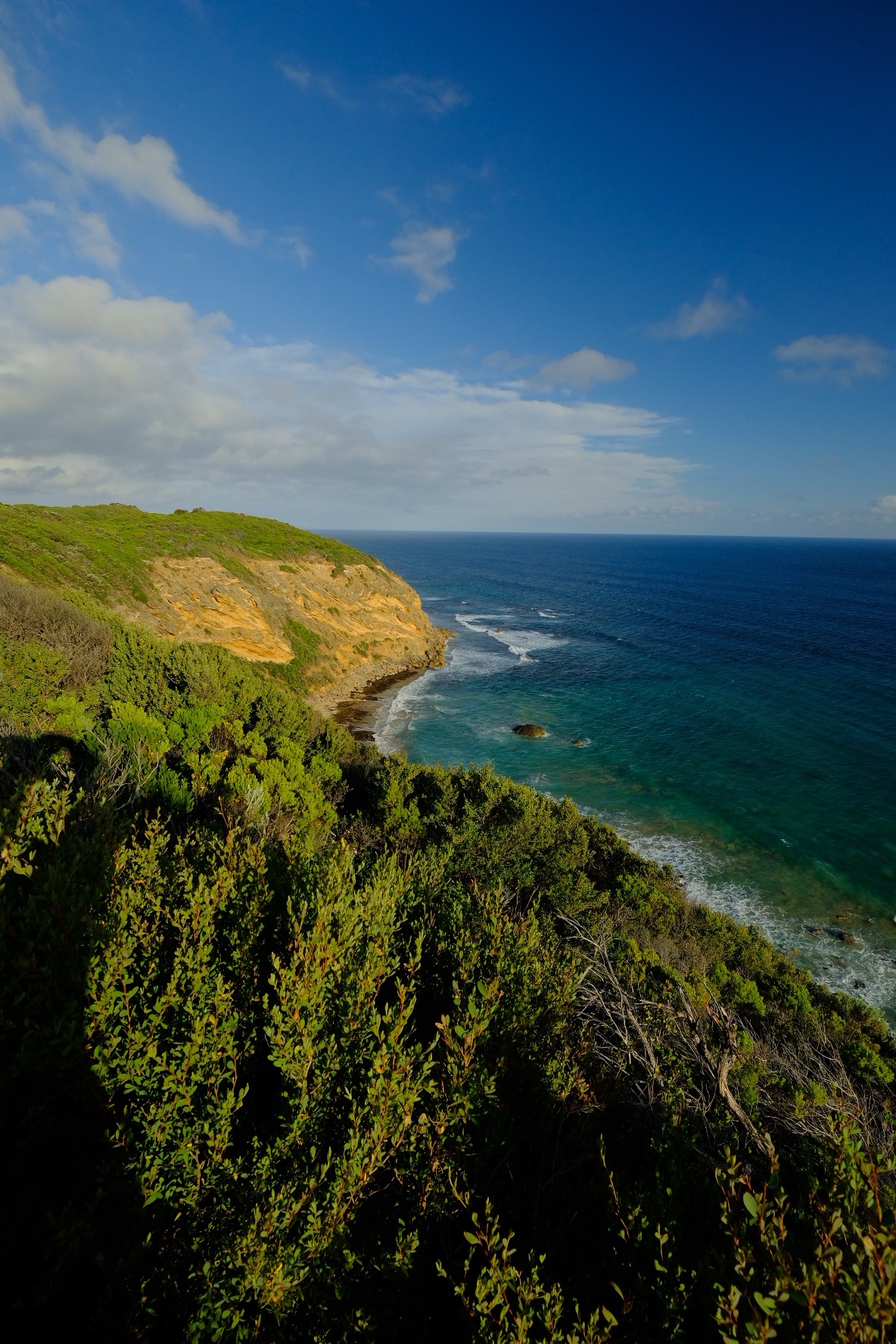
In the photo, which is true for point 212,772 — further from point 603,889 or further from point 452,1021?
point 603,889

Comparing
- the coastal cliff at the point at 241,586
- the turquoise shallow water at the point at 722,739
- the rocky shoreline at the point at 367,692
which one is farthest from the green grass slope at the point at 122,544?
the turquoise shallow water at the point at 722,739

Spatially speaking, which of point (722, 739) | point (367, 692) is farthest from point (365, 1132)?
point (367, 692)

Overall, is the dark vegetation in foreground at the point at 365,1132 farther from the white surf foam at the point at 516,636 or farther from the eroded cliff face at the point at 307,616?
the white surf foam at the point at 516,636

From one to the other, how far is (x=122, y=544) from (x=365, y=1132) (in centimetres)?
5432

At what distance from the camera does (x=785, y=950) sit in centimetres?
2450

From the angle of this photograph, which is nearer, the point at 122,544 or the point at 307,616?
the point at 122,544

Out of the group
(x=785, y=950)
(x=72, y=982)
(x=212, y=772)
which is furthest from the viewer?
(x=785, y=950)

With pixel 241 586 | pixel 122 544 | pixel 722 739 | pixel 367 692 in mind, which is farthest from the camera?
pixel 367 692

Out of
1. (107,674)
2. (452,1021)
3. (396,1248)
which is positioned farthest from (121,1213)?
(107,674)

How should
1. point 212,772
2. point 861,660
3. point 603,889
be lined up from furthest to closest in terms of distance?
point 861,660, point 603,889, point 212,772

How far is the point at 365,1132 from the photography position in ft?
20.5

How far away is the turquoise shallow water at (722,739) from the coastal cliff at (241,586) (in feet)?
26.2

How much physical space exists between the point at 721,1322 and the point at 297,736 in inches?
1057

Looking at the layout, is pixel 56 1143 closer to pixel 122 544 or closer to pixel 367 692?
pixel 367 692
